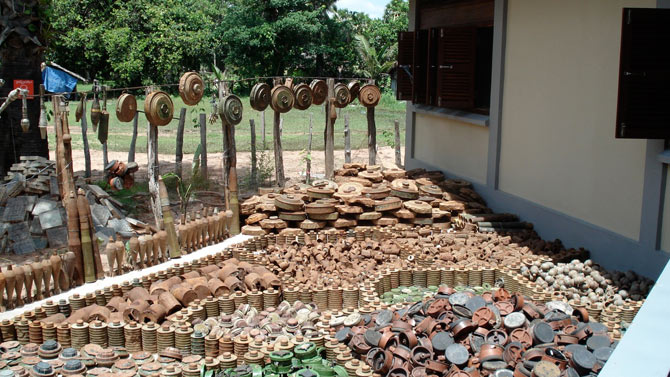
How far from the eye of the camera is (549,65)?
30.6 feet

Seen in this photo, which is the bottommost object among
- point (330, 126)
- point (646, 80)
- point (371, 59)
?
point (330, 126)

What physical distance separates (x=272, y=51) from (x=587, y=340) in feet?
80.9

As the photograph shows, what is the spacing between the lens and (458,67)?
1162cm

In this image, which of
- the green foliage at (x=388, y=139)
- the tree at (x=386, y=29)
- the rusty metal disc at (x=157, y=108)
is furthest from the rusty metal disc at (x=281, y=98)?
the tree at (x=386, y=29)

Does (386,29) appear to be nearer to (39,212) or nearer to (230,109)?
(230,109)

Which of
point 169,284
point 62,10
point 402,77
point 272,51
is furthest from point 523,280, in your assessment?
point 62,10

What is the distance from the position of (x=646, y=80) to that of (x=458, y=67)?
4967mm

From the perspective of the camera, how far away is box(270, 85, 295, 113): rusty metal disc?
11484mm

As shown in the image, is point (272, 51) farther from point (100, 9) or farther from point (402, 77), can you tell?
point (402, 77)

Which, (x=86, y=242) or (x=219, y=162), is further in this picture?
(x=219, y=162)

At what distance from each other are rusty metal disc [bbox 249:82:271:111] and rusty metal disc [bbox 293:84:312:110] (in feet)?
2.02

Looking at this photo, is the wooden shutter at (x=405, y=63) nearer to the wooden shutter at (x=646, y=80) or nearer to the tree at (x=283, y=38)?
the wooden shutter at (x=646, y=80)

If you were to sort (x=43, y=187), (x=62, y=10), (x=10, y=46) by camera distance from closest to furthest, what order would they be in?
(x=43, y=187) < (x=10, y=46) < (x=62, y=10)

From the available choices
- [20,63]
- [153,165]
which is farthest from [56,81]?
[153,165]
